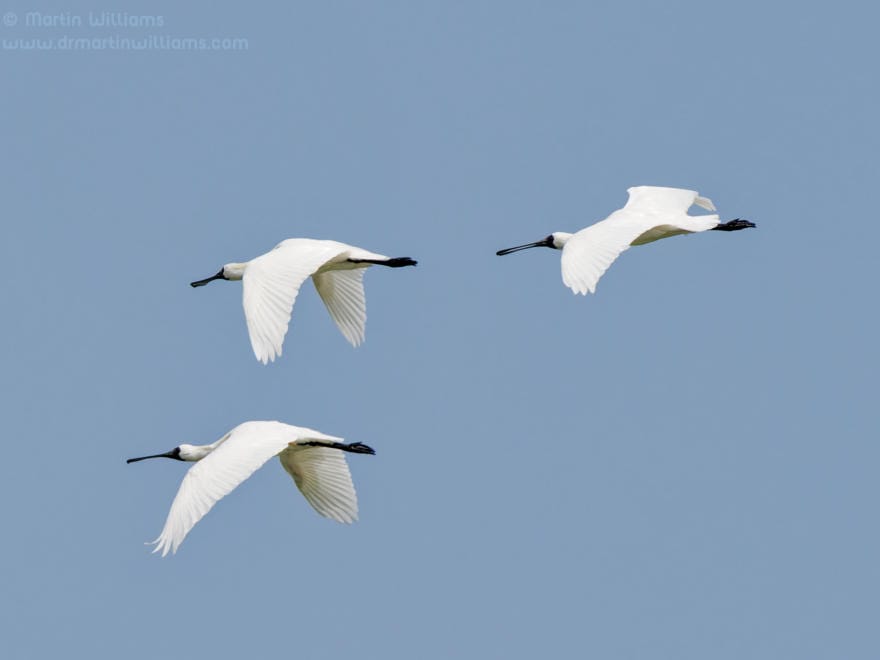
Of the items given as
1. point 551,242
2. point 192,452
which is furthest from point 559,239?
point 192,452

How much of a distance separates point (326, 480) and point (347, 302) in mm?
3133

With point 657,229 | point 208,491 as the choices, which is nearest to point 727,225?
point 657,229

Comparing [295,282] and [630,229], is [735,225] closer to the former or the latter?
[630,229]

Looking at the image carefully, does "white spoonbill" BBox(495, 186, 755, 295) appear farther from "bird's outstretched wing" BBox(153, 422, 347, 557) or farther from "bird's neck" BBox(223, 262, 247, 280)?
"bird's outstretched wing" BBox(153, 422, 347, 557)

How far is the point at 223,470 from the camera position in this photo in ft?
82.3

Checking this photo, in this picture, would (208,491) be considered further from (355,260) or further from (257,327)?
(355,260)

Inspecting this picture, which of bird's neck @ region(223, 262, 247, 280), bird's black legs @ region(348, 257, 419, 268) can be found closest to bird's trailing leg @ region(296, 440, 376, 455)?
bird's black legs @ region(348, 257, 419, 268)

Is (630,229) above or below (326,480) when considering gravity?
above

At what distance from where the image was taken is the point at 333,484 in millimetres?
27578

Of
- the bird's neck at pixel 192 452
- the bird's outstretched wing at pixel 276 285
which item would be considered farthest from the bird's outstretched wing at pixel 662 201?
the bird's neck at pixel 192 452

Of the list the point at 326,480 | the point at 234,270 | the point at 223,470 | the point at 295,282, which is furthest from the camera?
the point at 234,270

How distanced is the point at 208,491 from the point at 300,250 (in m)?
4.15

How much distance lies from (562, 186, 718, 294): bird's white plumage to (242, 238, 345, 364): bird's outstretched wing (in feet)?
9.31

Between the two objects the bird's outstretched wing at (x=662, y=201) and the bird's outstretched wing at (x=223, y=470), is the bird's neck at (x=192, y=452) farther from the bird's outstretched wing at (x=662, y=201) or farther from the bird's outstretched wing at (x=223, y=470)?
the bird's outstretched wing at (x=662, y=201)
